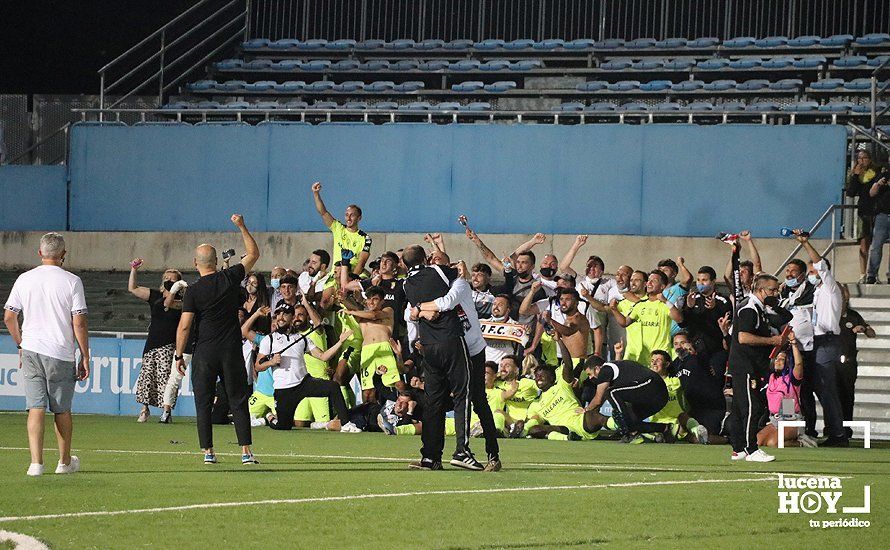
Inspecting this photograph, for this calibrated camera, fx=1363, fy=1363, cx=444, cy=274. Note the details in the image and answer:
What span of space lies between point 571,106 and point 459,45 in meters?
5.17

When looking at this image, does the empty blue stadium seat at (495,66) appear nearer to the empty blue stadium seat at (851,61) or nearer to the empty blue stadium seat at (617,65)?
the empty blue stadium seat at (617,65)

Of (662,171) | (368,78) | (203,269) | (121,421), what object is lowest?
(121,421)

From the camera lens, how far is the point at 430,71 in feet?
98.1

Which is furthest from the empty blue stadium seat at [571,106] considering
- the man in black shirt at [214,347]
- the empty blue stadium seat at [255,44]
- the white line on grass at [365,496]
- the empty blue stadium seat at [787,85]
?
the white line on grass at [365,496]

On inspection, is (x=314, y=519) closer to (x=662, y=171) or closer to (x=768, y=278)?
(x=768, y=278)

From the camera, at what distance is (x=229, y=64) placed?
101ft

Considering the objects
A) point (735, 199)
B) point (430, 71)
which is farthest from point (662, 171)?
point (430, 71)

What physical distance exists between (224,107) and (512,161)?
6.14m

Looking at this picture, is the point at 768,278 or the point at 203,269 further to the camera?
the point at 768,278

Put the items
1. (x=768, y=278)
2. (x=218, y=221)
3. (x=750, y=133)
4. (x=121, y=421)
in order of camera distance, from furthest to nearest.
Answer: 1. (x=218, y=221)
2. (x=750, y=133)
3. (x=121, y=421)
4. (x=768, y=278)

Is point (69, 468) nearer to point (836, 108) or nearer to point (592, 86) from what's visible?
point (836, 108)

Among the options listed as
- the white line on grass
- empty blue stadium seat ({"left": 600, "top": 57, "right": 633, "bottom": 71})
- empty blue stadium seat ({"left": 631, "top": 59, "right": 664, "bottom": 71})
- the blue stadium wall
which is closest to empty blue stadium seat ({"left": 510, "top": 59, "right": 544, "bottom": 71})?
empty blue stadium seat ({"left": 600, "top": 57, "right": 633, "bottom": 71})

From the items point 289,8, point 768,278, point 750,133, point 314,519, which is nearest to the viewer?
point 314,519

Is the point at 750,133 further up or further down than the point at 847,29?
further down
